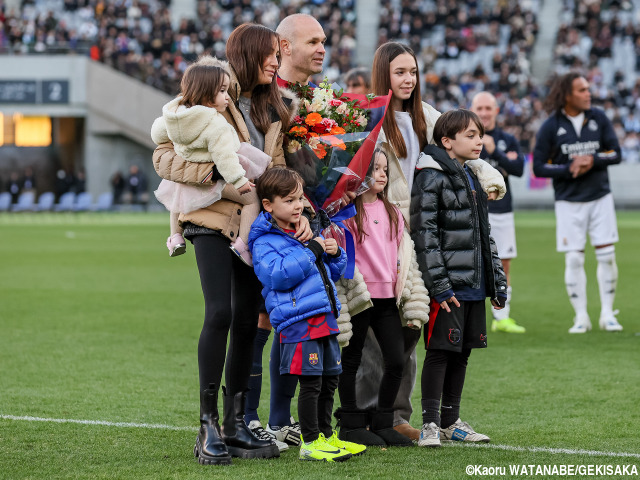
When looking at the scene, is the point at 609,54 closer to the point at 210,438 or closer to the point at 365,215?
the point at 365,215

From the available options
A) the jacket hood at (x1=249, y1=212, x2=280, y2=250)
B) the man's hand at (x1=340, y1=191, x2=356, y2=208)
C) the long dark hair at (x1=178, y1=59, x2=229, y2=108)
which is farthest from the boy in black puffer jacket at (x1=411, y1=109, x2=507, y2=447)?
the long dark hair at (x1=178, y1=59, x2=229, y2=108)

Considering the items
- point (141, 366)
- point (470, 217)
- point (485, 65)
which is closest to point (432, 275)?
point (470, 217)

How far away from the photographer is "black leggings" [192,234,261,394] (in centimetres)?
505

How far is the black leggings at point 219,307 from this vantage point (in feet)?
16.6

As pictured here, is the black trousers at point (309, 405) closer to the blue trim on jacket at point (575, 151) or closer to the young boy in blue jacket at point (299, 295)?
the young boy in blue jacket at point (299, 295)

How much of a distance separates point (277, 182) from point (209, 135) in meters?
0.44

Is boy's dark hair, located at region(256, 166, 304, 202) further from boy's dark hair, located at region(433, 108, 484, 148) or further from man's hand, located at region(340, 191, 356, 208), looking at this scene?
boy's dark hair, located at region(433, 108, 484, 148)

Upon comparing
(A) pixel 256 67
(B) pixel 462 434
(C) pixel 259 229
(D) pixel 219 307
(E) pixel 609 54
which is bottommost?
(B) pixel 462 434

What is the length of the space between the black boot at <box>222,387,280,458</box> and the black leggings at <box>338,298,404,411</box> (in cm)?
55

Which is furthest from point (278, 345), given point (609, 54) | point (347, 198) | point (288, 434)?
point (609, 54)

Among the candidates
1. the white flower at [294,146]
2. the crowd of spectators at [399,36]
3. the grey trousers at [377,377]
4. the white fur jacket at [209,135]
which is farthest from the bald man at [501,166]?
the crowd of spectators at [399,36]

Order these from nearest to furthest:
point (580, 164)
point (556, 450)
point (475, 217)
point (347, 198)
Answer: point (556, 450)
point (347, 198)
point (475, 217)
point (580, 164)

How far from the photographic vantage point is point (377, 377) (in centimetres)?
592

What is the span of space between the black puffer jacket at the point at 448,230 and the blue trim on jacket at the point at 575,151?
423cm
